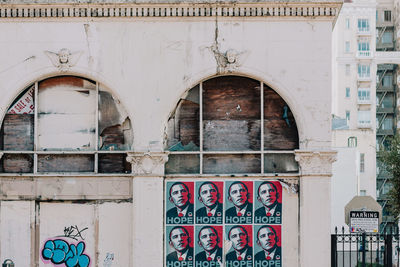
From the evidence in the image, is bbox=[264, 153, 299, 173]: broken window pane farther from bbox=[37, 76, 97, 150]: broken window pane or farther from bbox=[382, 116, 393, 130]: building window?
bbox=[382, 116, 393, 130]: building window

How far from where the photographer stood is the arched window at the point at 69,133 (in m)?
15.4

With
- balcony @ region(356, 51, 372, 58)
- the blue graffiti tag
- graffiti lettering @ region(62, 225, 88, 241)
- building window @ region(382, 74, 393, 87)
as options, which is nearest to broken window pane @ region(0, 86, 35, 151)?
graffiti lettering @ region(62, 225, 88, 241)

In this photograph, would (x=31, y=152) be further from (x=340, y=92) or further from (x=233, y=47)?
(x=340, y=92)

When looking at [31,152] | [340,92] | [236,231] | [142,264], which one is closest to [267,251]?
[236,231]

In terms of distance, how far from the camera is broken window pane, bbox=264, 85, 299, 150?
603 inches

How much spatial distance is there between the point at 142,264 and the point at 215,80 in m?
4.51

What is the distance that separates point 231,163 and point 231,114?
1.13 metres

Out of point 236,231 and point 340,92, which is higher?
point 340,92

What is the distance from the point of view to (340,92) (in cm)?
6669

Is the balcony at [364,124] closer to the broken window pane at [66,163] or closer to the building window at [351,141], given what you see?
the building window at [351,141]

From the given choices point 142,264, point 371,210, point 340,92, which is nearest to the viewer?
point 142,264

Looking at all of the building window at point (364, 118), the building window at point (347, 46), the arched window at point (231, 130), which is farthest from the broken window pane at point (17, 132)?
the building window at point (347, 46)

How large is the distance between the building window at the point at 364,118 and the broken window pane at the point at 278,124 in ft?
176

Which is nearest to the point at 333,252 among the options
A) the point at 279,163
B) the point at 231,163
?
the point at 279,163
